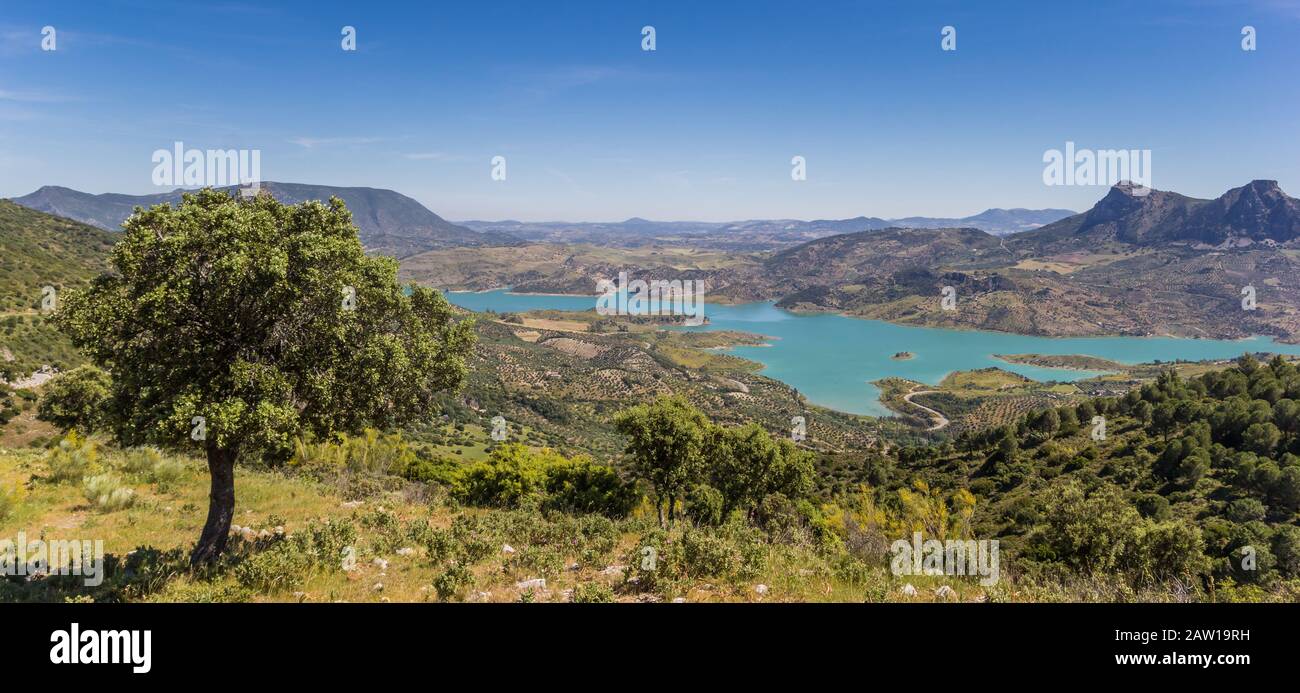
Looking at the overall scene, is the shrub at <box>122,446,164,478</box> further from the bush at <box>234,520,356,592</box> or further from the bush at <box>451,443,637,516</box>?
the bush at <box>234,520,356,592</box>

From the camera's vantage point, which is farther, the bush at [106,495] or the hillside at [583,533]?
the bush at [106,495]

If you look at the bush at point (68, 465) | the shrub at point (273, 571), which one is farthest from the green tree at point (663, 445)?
the bush at point (68, 465)

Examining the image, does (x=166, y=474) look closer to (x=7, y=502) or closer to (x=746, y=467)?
(x=7, y=502)

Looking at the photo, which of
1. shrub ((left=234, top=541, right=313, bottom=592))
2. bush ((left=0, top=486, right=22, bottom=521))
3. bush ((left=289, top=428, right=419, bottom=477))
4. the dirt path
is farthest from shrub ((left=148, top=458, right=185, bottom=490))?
the dirt path

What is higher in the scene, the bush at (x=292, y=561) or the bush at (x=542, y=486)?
the bush at (x=292, y=561)

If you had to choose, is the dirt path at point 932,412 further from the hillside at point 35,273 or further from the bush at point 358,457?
the hillside at point 35,273
